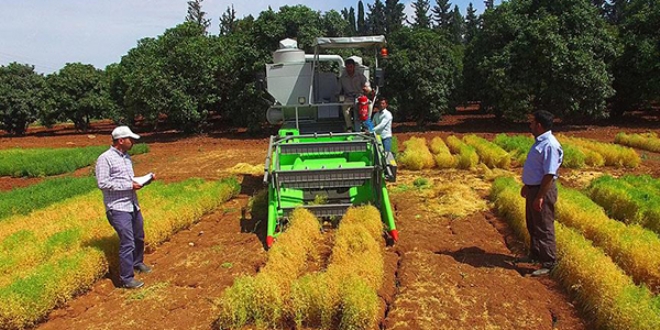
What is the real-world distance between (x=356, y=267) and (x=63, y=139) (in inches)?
1053

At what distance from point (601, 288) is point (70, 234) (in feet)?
22.0

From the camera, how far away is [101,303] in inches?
205

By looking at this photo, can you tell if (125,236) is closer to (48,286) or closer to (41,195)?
(48,286)

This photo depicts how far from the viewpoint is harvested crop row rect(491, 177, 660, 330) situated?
381 cm

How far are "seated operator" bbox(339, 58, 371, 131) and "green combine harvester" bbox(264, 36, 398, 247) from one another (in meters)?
0.11

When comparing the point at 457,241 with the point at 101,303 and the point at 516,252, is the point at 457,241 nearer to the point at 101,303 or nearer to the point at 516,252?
the point at 516,252

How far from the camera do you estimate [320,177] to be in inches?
270

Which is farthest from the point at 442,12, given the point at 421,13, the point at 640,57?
the point at 640,57

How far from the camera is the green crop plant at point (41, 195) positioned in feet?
30.8

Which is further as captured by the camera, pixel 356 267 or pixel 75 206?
pixel 75 206

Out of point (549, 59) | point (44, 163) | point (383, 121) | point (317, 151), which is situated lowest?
point (44, 163)

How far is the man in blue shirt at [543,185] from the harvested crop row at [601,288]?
0.19 metres

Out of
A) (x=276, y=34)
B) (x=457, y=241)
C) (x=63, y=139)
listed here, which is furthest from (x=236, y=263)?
(x=63, y=139)

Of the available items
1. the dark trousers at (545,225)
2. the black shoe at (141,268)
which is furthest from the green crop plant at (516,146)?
the black shoe at (141,268)
